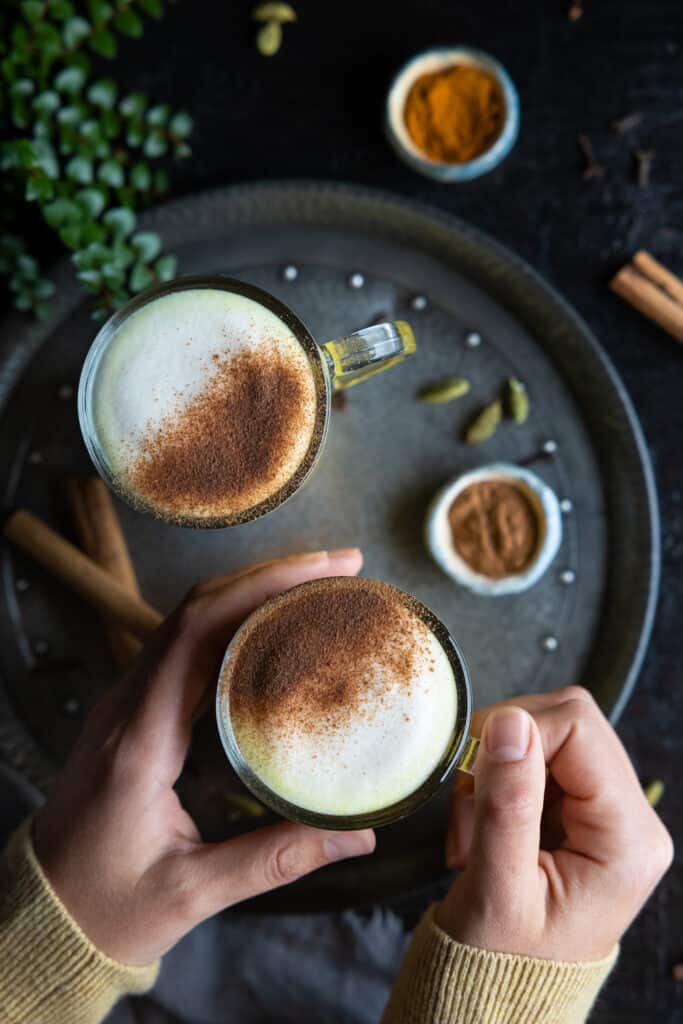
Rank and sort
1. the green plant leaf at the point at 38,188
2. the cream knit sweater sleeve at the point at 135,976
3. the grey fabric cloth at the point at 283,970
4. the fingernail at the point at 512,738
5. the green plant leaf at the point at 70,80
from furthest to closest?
the grey fabric cloth at the point at 283,970 → the green plant leaf at the point at 70,80 → the green plant leaf at the point at 38,188 → the cream knit sweater sleeve at the point at 135,976 → the fingernail at the point at 512,738

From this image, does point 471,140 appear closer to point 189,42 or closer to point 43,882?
point 189,42

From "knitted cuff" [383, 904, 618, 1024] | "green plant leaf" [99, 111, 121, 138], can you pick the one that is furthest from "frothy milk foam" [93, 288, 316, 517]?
"knitted cuff" [383, 904, 618, 1024]

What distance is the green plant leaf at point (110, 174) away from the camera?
4.72 ft

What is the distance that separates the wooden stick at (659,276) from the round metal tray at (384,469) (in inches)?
7.4

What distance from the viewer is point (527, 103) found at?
1.60 m

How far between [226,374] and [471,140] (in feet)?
2.30

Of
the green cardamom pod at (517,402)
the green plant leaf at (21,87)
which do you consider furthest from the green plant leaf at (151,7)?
the green cardamom pod at (517,402)

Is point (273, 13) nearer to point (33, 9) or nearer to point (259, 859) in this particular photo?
point (33, 9)

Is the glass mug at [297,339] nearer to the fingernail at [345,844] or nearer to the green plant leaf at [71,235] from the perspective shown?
the green plant leaf at [71,235]

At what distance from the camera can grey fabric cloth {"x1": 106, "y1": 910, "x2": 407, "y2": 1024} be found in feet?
5.01

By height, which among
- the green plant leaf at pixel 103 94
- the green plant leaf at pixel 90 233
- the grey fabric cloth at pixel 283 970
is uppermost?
the green plant leaf at pixel 103 94

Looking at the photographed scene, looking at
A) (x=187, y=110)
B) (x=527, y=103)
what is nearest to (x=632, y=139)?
(x=527, y=103)

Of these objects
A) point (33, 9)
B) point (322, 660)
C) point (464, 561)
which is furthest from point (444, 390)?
point (33, 9)

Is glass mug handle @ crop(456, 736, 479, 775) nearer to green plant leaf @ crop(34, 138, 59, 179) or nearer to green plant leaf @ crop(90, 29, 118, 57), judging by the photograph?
green plant leaf @ crop(34, 138, 59, 179)
